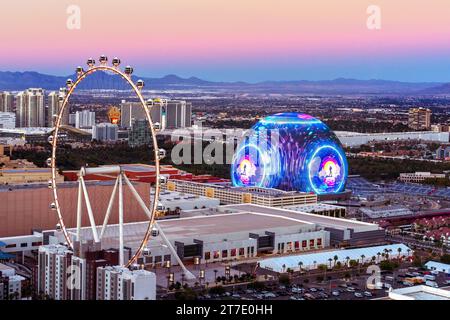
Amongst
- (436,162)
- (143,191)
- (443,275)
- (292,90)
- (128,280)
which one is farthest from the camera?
(292,90)

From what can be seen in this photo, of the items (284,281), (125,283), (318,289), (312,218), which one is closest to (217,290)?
(284,281)

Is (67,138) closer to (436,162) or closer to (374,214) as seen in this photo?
(436,162)

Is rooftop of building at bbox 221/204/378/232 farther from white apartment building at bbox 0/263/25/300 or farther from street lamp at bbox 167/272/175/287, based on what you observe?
white apartment building at bbox 0/263/25/300

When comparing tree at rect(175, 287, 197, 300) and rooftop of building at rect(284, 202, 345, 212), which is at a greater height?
tree at rect(175, 287, 197, 300)

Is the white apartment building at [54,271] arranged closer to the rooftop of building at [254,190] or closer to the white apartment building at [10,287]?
the white apartment building at [10,287]

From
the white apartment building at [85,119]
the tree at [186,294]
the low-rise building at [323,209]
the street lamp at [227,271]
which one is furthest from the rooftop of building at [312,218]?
A: the white apartment building at [85,119]

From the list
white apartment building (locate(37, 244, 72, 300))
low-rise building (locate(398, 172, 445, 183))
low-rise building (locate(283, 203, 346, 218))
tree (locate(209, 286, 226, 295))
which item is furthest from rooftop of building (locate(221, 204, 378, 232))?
low-rise building (locate(398, 172, 445, 183))
